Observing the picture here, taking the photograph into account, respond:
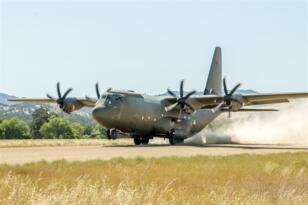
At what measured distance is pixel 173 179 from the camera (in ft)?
58.3

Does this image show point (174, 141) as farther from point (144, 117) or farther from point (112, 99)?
point (112, 99)

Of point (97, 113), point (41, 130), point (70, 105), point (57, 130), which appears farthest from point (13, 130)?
point (97, 113)

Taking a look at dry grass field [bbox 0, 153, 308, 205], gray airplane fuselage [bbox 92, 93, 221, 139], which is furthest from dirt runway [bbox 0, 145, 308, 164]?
gray airplane fuselage [bbox 92, 93, 221, 139]

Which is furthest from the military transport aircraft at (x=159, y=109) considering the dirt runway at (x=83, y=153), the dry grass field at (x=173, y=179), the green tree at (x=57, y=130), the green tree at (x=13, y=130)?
the green tree at (x=13, y=130)

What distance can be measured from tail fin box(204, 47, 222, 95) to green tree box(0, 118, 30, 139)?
106 m

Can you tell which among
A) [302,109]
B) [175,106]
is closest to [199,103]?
[175,106]

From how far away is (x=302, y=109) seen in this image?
2650 inches

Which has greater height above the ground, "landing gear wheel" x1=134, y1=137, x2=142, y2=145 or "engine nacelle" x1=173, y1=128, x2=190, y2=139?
"engine nacelle" x1=173, y1=128, x2=190, y2=139

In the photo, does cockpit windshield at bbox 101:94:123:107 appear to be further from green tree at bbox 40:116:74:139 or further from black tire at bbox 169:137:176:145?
green tree at bbox 40:116:74:139

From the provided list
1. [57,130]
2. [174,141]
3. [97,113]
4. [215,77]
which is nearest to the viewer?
[97,113]

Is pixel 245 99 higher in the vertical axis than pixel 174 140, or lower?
higher

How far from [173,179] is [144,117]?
28097 mm

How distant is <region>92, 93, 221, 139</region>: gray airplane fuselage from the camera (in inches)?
1708

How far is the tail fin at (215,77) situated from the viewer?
2291 inches
